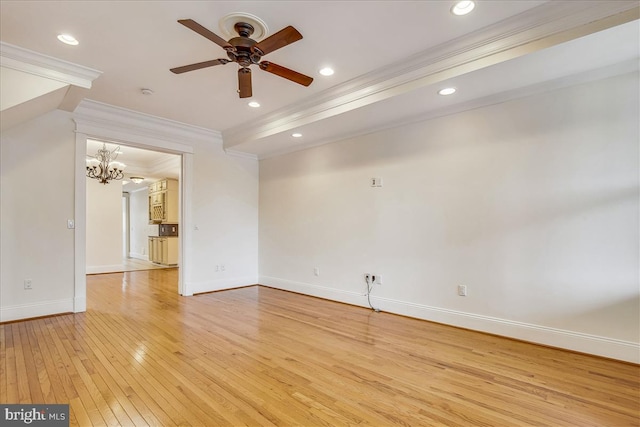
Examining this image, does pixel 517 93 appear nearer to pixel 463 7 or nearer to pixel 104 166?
pixel 463 7

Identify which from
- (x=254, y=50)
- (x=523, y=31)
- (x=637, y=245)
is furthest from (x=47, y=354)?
(x=637, y=245)

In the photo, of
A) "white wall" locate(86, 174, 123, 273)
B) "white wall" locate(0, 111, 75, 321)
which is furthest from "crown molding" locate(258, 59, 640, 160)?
"white wall" locate(86, 174, 123, 273)

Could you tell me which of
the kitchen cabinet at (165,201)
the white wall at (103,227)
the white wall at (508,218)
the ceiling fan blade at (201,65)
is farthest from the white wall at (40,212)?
the kitchen cabinet at (165,201)

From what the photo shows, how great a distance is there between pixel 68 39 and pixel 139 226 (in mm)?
9691

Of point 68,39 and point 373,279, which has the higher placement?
point 68,39

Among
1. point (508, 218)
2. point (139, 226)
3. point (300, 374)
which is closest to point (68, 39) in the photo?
point (300, 374)

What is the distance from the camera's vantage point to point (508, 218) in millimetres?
3203

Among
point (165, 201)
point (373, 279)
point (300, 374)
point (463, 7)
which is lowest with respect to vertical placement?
point (300, 374)

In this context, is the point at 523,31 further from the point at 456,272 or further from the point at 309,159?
the point at 309,159

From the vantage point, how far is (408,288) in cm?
393

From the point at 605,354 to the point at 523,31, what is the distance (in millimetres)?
2853

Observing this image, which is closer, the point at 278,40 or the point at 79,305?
the point at 278,40

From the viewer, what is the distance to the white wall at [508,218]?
2656mm

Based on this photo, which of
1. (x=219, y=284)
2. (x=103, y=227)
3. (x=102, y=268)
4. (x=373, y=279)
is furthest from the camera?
(x=103, y=227)
